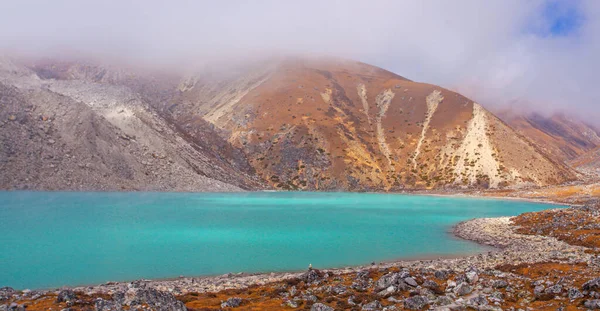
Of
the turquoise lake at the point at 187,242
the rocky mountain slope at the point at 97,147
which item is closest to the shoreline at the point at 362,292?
the turquoise lake at the point at 187,242

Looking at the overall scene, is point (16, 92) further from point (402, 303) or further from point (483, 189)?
point (483, 189)

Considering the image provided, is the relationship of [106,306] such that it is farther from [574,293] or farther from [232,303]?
[574,293]

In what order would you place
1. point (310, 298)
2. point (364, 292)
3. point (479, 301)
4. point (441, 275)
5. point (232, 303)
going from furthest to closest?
point (441, 275), point (364, 292), point (310, 298), point (232, 303), point (479, 301)

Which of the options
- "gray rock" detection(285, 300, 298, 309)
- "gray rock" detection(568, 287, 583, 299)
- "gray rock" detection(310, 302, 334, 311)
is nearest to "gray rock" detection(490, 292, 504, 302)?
"gray rock" detection(568, 287, 583, 299)

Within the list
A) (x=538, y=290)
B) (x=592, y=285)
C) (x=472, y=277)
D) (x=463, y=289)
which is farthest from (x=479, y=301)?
(x=592, y=285)

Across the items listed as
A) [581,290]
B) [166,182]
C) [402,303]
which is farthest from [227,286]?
[166,182]
